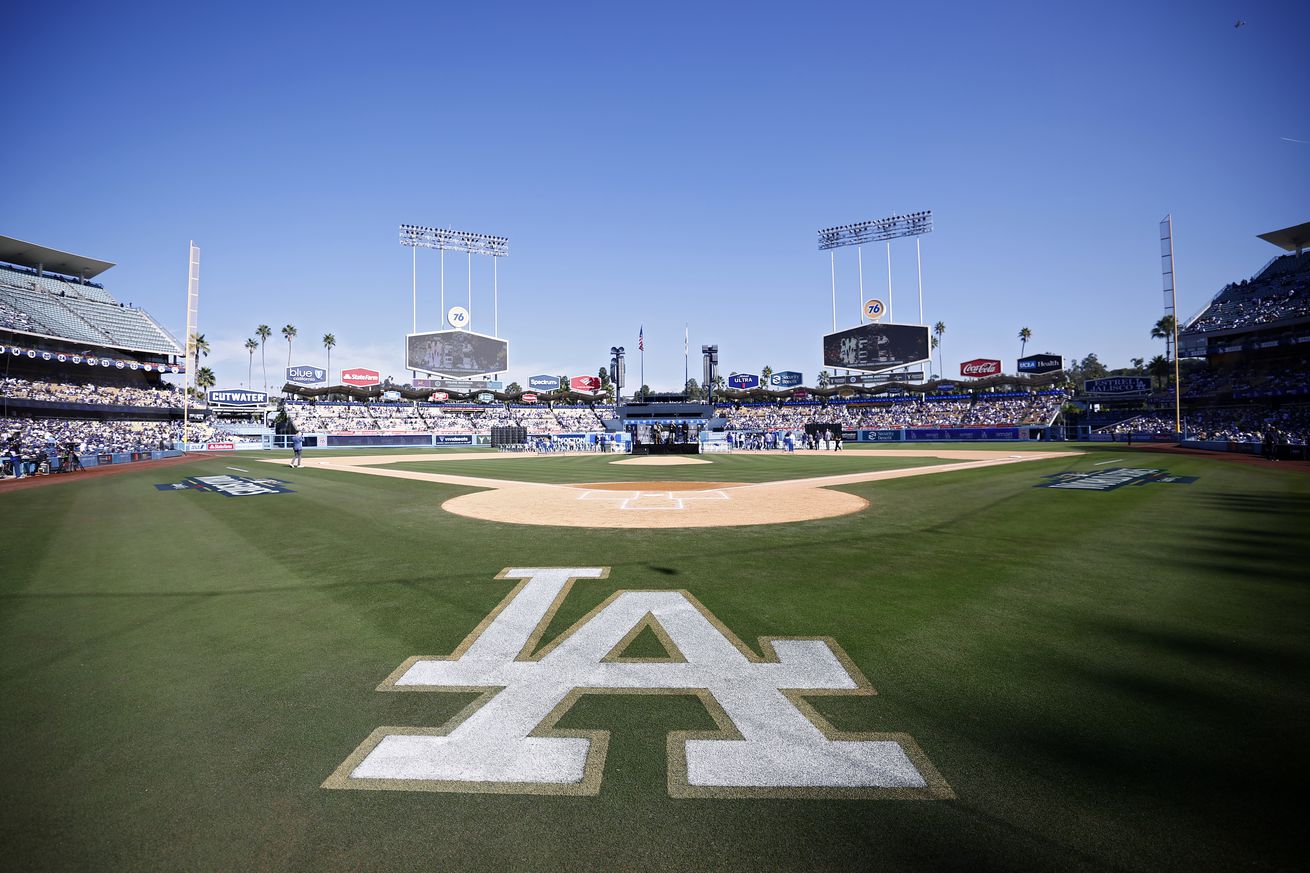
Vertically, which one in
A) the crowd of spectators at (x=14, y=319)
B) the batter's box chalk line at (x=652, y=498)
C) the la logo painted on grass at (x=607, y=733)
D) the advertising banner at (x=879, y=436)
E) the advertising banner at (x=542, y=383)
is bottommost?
the batter's box chalk line at (x=652, y=498)

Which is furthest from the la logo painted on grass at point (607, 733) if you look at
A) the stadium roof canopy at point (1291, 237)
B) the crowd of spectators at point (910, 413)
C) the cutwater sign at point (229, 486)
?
the stadium roof canopy at point (1291, 237)

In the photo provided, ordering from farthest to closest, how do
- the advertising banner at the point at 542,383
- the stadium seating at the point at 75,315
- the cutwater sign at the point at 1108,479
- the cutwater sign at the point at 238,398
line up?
the advertising banner at the point at 542,383, the cutwater sign at the point at 238,398, the stadium seating at the point at 75,315, the cutwater sign at the point at 1108,479

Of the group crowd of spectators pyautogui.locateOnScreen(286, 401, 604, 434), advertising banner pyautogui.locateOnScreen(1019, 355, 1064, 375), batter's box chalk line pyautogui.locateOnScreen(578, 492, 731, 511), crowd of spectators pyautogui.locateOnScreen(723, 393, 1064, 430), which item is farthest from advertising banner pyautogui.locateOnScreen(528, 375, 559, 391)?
batter's box chalk line pyautogui.locateOnScreen(578, 492, 731, 511)

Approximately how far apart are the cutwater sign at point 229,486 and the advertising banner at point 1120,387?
78439 millimetres

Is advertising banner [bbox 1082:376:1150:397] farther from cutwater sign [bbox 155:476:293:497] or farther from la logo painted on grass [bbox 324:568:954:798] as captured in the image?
cutwater sign [bbox 155:476:293:497]

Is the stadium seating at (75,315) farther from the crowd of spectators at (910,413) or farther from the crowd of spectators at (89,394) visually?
the crowd of spectators at (910,413)

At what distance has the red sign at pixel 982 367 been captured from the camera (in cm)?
7688

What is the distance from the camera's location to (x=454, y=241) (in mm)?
75062

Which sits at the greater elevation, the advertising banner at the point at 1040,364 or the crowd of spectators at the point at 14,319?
the crowd of spectators at the point at 14,319

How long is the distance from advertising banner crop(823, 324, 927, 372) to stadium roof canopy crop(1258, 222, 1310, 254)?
37.0m

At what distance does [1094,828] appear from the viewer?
2.73m

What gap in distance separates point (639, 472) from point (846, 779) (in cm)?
2398

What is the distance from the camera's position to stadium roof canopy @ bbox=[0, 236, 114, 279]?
213 feet

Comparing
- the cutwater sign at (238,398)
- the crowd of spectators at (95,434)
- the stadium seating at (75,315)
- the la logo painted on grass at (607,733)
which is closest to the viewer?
the la logo painted on grass at (607,733)
